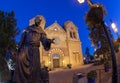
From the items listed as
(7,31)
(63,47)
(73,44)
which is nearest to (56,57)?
(63,47)

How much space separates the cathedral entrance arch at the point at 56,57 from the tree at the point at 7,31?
30294 mm

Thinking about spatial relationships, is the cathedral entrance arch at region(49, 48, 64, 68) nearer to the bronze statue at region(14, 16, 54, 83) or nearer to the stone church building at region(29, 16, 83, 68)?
the stone church building at region(29, 16, 83, 68)

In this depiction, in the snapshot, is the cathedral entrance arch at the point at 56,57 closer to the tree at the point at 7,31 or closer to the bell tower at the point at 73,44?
the bell tower at the point at 73,44

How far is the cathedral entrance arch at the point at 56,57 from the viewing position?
50.9 metres

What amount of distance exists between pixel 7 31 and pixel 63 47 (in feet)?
113

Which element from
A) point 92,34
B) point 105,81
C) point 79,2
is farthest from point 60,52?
point 79,2

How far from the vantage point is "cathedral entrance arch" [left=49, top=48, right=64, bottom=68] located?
50925 millimetres

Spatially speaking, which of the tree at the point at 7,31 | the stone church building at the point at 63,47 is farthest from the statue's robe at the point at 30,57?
the stone church building at the point at 63,47

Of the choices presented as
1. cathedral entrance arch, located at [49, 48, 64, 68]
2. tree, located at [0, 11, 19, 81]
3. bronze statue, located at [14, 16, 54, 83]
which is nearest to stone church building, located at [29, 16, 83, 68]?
cathedral entrance arch, located at [49, 48, 64, 68]

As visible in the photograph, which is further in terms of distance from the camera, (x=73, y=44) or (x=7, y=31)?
(x=73, y=44)

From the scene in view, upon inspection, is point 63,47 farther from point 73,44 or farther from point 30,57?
point 30,57

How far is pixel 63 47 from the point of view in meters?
53.9

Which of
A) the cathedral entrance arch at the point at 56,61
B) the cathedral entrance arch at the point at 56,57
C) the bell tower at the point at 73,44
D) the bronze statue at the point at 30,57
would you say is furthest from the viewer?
the bell tower at the point at 73,44

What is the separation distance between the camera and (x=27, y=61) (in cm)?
778
